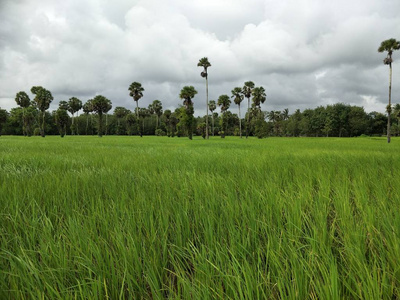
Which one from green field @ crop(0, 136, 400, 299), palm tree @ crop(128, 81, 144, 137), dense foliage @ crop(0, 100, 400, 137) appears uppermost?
palm tree @ crop(128, 81, 144, 137)

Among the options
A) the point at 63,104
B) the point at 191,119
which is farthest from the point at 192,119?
the point at 63,104

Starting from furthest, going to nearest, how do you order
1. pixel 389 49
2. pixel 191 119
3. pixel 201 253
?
pixel 191 119
pixel 389 49
pixel 201 253

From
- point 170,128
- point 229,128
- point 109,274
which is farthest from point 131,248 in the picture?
point 229,128

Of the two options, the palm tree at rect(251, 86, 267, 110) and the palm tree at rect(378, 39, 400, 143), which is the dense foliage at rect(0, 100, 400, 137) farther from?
the palm tree at rect(378, 39, 400, 143)

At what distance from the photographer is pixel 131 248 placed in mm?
1289

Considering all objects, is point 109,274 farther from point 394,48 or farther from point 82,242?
point 394,48

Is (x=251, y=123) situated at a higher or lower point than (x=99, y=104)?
lower

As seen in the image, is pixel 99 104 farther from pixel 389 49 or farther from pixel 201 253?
pixel 201 253

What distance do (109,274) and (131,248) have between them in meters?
0.20

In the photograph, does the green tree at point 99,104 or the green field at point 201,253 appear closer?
the green field at point 201,253

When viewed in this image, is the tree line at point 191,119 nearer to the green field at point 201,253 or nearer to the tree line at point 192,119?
the tree line at point 192,119

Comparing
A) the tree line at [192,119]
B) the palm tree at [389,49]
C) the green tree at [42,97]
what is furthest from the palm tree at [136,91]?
the palm tree at [389,49]

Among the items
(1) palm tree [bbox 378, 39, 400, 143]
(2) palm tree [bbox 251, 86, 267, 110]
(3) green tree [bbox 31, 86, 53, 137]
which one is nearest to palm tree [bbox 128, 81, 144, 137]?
(3) green tree [bbox 31, 86, 53, 137]

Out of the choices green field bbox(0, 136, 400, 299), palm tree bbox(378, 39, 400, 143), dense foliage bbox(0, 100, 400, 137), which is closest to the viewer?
green field bbox(0, 136, 400, 299)
